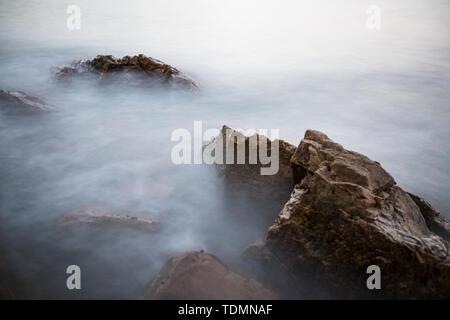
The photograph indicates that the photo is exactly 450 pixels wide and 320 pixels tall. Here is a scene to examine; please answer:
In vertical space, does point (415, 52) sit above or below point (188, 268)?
above

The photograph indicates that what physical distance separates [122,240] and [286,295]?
212 centimetres

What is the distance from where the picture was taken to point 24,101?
6.98 m

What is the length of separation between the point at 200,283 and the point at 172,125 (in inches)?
184

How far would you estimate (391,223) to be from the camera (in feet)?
9.34

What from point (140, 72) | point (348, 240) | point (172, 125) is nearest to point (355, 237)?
point (348, 240)

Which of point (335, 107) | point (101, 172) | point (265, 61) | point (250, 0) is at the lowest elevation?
point (101, 172)

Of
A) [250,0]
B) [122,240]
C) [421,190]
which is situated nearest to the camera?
[122,240]

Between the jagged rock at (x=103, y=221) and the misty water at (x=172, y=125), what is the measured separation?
0.45 feet

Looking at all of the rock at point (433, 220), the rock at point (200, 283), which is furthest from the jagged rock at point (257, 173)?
the rock at point (433, 220)

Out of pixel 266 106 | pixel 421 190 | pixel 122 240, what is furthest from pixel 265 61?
pixel 122 240

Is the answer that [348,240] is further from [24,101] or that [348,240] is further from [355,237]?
[24,101]

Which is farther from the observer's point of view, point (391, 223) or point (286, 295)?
point (286, 295)

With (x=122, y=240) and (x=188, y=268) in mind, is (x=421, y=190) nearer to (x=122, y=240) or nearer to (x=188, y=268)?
(x=188, y=268)

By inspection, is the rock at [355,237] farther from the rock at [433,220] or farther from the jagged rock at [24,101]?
the jagged rock at [24,101]
